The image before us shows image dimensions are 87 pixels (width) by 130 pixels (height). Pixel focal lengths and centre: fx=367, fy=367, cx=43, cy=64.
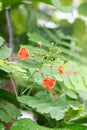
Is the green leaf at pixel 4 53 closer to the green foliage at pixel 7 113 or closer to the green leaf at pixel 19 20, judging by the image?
the green foliage at pixel 7 113

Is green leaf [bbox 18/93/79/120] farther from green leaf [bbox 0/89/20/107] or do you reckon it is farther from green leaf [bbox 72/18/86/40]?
green leaf [bbox 72/18/86/40]

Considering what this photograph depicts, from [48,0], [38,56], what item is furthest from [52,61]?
[48,0]

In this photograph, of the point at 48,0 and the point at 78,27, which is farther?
the point at 78,27

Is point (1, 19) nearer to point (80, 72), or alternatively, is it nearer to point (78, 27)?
point (78, 27)

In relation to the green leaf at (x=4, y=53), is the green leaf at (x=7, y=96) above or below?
below

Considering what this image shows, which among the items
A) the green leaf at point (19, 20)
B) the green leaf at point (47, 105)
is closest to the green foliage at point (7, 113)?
→ the green leaf at point (47, 105)

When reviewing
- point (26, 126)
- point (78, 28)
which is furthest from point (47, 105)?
point (78, 28)

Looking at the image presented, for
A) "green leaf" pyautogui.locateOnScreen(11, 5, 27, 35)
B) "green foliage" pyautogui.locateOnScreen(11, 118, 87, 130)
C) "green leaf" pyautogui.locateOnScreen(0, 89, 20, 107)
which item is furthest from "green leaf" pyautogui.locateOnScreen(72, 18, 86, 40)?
"green foliage" pyautogui.locateOnScreen(11, 118, 87, 130)

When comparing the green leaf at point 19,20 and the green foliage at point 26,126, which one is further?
the green leaf at point 19,20

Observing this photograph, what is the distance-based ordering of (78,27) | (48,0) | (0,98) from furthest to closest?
(78,27)
(48,0)
(0,98)
